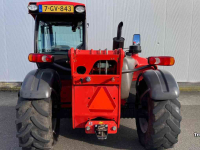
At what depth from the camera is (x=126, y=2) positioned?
6297 mm

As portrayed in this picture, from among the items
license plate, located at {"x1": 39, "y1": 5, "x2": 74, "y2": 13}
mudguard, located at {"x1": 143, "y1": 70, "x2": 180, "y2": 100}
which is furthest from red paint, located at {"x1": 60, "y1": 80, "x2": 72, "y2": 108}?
mudguard, located at {"x1": 143, "y1": 70, "x2": 180, "y2": 100}

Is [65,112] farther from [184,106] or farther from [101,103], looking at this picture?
[184,106]

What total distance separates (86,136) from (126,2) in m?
5.02

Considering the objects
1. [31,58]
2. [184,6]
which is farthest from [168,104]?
[184,6]

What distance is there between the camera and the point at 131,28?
6.45 m

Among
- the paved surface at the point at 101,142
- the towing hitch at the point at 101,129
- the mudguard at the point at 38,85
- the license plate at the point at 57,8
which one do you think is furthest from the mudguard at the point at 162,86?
the license plate at the point at 57,8

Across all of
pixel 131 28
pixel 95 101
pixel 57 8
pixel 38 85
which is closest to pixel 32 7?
pixel 57 8

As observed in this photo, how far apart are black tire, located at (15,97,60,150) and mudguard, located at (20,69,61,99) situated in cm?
11

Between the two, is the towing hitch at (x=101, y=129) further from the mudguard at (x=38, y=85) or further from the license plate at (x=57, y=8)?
the license plate at (x=57, y=8)

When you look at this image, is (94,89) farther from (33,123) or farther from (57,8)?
(57,8)

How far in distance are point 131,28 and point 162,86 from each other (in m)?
4.63

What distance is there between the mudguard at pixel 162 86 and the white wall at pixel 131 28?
4.29m

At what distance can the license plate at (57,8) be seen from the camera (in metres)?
2.99

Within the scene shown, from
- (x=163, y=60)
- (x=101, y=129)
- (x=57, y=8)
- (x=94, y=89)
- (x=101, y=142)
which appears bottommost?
(x=101, y=142)
